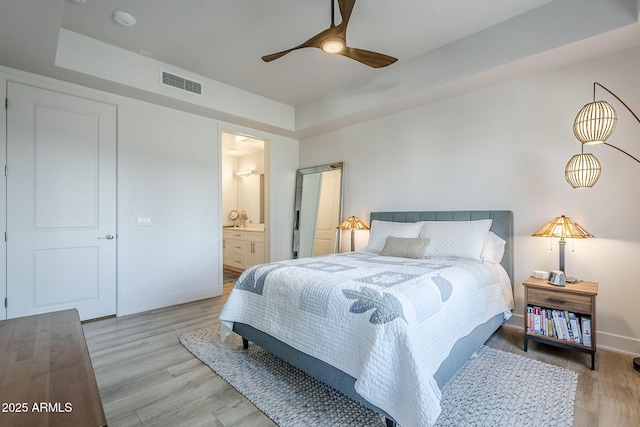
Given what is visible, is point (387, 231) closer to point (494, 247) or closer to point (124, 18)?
point (494, 247)

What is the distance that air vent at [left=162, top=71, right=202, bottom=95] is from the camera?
339 cm

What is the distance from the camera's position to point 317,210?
4879 millimetres

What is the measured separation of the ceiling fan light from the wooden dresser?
93.3 inches

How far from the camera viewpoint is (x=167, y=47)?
10.0ft

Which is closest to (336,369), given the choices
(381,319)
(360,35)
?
(381,319)

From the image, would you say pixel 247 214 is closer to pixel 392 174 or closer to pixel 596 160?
pixel 392 174

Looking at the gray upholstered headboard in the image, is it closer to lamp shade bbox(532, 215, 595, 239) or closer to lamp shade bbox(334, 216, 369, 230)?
lamp shade bbox(532, 215, 595, 239)

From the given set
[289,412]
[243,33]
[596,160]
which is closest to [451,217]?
[596,160]

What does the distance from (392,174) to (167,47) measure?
290 centimetres

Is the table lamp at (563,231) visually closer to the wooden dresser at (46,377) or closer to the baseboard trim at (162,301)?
the wooden dresser at (46,377)

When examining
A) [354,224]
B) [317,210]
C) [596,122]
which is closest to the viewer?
[596,122]

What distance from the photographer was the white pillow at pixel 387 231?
3.38m

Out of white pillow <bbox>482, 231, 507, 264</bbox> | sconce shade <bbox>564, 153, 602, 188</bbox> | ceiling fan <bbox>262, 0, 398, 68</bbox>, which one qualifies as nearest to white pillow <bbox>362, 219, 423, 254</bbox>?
white pillow <bbox>482, 231, 507, 264</bbox>

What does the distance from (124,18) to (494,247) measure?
3.94 m
